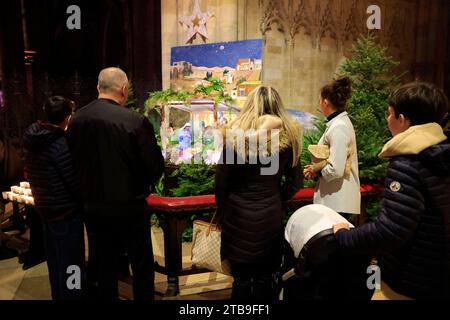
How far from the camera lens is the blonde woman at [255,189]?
2693 millimetres

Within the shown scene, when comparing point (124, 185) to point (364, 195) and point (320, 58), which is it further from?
point (320, 58)

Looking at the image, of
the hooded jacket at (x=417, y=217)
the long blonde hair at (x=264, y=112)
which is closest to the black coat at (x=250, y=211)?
the long blonde hair at (x=264, y=112)

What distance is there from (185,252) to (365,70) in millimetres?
3124

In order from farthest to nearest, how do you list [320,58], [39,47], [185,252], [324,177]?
[39,47], [320,58], [185,252], [324,177]

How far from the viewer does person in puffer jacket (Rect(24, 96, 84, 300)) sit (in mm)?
3205

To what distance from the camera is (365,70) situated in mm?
5324

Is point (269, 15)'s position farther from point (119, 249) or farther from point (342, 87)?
Answer: point (119, 249)

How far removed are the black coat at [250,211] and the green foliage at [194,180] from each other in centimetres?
232

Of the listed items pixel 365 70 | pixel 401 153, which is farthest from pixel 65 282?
pixel 365 70

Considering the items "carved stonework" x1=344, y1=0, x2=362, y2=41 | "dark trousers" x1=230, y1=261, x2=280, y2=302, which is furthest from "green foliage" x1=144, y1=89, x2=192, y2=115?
"carved stonework" x1=344, y1=0, x2=362, y2=41

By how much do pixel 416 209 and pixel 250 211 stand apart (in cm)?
118

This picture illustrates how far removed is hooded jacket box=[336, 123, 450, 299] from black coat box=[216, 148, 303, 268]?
93cm
